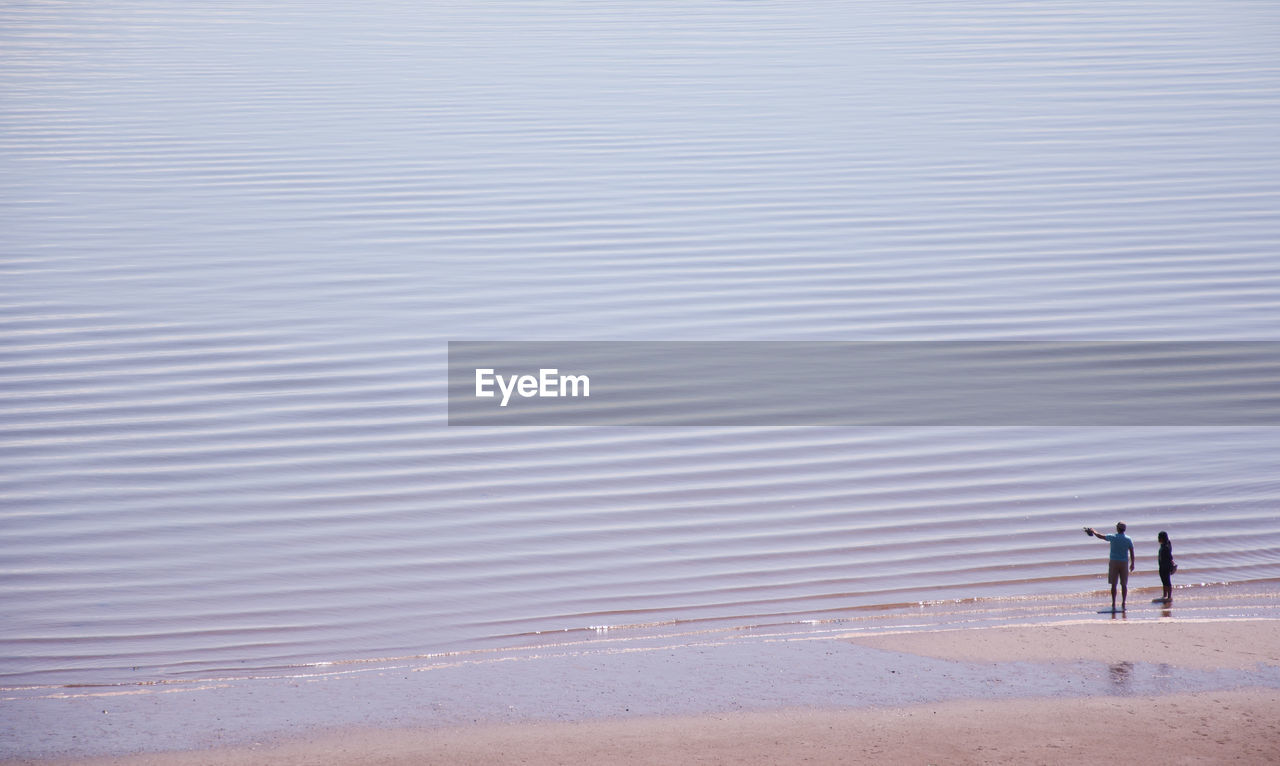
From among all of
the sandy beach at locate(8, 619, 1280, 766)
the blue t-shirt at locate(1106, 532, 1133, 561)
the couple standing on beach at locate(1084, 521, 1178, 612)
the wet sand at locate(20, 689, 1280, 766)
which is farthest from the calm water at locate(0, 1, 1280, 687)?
the wet sand at locate(20, 689, 1280, 766)

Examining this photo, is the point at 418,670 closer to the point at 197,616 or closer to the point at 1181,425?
the point at 197,616

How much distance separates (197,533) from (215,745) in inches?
123

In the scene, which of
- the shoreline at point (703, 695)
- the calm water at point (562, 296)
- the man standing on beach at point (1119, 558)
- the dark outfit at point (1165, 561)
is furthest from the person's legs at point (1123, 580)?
the calm water at point (562, 296)

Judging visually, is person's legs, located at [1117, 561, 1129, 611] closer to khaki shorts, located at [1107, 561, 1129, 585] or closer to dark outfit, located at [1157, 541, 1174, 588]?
khaki shorts, located at [1107, 561, 1129, 585]

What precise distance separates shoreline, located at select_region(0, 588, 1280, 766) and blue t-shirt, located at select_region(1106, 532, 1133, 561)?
383 millimetres

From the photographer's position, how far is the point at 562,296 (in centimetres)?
1326

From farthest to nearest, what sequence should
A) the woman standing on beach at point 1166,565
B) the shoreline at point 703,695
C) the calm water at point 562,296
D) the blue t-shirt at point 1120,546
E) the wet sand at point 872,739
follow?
1. the calm water at point 562,296
2. the woman standing on beach at point 1166,565
3. the blue t-shirt at point 1120,546
4. the shoreline at point 703,695
5. the wet sand at point 872,739

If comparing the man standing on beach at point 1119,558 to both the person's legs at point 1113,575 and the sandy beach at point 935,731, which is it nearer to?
the person's legs at point 1113,575

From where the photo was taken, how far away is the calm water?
29.7ft

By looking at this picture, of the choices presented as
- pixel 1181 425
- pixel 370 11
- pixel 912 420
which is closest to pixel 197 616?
pixel 912 420

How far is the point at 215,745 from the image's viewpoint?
6758 millimetres

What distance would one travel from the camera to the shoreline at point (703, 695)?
6.75m

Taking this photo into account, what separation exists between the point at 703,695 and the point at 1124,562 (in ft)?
9.89

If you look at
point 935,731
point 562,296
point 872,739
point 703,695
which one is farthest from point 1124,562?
point 562,296
